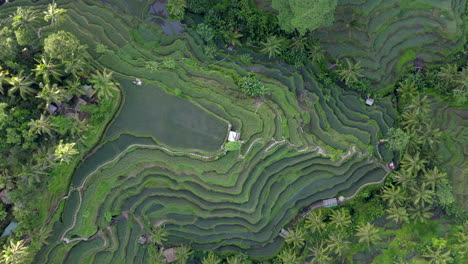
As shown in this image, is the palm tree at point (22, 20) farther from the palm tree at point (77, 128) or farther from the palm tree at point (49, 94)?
the palm tree at point (77, 128)

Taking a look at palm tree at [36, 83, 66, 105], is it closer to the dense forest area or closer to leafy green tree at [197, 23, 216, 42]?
the dense forest area

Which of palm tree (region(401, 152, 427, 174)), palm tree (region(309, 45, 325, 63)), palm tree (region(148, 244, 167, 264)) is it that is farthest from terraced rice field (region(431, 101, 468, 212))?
palm tree (region(148, 244, 167, 264))

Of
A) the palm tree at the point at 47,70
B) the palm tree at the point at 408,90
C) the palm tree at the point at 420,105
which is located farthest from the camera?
the palm tree at the point at 408,90

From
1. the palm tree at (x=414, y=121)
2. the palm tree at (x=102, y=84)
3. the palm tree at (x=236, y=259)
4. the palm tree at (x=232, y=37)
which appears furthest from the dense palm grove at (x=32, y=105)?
the palm tree at (x=414, y=121)

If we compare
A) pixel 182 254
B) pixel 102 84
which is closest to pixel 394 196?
pixel 182 254

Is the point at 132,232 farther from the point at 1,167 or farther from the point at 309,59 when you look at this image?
the point at 309,59
